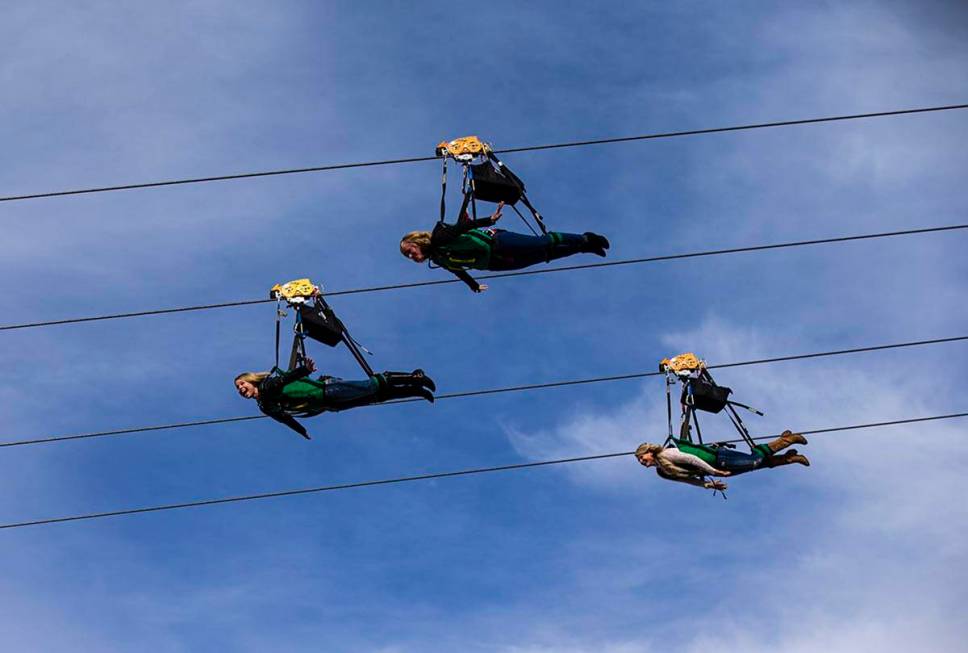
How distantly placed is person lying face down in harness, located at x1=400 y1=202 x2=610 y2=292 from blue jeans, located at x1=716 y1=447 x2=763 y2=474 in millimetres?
4150

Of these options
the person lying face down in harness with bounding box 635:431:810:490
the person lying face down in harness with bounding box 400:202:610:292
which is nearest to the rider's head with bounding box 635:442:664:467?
the person lying face down in harness with bounding box 635:431:810:490

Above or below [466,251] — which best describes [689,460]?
below

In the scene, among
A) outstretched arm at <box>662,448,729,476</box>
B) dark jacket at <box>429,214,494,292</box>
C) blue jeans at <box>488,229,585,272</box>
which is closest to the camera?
dark jacket at <box>429,214,494,292</box>

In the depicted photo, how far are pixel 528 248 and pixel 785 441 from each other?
583 centimetres

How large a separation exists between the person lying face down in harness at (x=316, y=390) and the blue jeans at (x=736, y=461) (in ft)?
17.0

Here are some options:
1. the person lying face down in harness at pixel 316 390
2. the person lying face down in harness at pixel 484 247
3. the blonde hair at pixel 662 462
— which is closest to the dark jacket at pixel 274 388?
the person lying face down in harness at pixel 316 390

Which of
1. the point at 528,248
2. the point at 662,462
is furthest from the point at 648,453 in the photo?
the point at 528,248

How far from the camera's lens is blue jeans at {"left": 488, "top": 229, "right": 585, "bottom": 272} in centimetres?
2817

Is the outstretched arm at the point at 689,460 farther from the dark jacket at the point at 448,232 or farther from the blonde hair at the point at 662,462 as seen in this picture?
the dark jacket at the point at 448,232

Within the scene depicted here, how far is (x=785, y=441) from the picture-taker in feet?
97.2

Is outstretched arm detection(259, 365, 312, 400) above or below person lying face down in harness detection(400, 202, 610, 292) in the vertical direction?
below

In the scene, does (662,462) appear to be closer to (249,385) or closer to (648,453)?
(648,453)

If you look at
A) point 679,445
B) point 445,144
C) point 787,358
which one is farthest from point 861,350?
point 445,144

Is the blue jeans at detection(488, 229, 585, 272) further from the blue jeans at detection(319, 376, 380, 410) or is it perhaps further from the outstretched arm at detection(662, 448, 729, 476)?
the outstretched arm at detection(662, 448, 729, 476)
